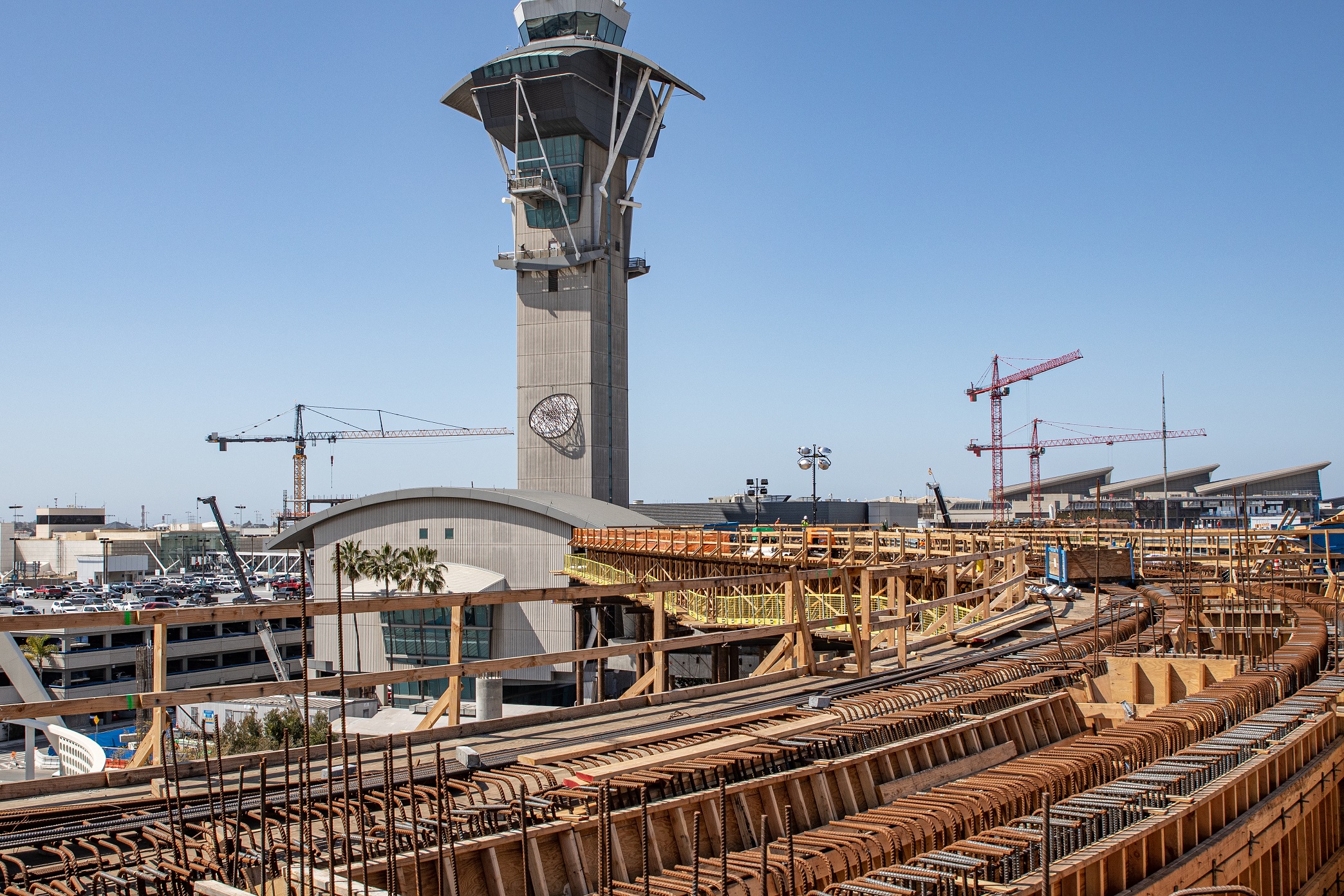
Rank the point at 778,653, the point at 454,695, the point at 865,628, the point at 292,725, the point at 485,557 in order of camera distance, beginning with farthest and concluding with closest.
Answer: the point at 485,557 → the point at 292,725 → the point at 778,653 → the point at 865,628 → the point at 454,695

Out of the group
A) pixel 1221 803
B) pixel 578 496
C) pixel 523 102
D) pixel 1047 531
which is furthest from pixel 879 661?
pixel 523 102

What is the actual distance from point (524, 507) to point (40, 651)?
34458 mm

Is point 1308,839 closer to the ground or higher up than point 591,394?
closer to the ground

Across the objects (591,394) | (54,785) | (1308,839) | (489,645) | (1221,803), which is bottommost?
(489,645)

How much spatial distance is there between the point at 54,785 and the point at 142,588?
10298 cm

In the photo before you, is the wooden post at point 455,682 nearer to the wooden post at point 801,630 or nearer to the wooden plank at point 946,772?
the wooden plank at point 946,772

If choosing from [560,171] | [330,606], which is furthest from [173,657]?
[330,606]

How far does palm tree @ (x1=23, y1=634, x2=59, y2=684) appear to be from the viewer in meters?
64.9

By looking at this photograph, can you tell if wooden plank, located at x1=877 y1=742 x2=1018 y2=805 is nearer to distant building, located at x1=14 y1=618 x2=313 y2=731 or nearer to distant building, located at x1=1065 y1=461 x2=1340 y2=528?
distant building, located at x1=14 y1=618 x2=313 y2=731

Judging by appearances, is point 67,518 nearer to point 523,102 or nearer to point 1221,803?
point 523,102

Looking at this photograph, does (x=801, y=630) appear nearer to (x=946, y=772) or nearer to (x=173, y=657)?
(x=946, y=772)

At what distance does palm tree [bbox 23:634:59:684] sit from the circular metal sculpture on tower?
3356 cm

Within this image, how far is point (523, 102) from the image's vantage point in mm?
69125

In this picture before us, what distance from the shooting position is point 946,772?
11.5 metres
